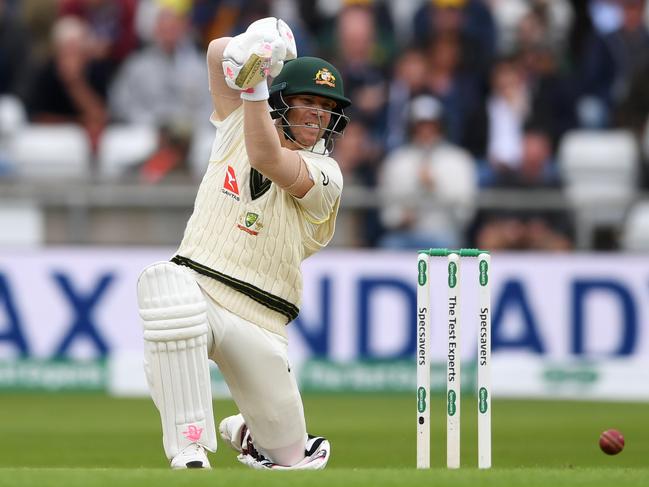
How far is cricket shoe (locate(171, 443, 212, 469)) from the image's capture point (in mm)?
5465

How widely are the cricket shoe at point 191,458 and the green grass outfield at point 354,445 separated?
0.13 meters

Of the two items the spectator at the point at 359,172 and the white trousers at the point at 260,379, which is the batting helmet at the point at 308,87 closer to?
the white trousers at the point at 260,379

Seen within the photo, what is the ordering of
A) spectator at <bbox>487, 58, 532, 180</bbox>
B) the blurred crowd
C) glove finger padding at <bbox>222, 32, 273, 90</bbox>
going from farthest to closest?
spectator at <bbox>487, 58, 532, 180</bbox>, the blurred crowd, glove finger padding at <bbox>222, 32, 273, 90</bbox>

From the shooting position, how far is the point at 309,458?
611 centimetres

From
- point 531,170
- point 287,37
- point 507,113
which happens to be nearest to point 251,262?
point 287,37

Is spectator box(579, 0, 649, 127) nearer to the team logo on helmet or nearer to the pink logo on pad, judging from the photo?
the team logo on helmet

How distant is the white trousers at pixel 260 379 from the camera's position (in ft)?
19.2

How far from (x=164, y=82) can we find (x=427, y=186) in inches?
100

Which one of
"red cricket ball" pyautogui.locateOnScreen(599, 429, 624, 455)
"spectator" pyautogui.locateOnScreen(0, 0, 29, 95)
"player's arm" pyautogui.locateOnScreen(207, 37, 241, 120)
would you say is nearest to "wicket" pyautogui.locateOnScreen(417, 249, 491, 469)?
"player's arm" pyautogui.locateOnScreen(207, 37, 241, 120)

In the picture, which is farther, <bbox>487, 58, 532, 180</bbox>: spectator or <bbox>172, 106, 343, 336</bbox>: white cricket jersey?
<bbox>487, 58, 532, 180</bbox>: spectator

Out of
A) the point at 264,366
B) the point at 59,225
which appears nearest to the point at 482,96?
the point at 59,225

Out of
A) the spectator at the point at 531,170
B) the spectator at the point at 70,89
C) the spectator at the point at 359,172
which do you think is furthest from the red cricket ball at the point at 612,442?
the spectator at the point at 70,89

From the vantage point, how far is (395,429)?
8.59 meters

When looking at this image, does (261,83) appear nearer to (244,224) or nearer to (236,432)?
(244,224)
